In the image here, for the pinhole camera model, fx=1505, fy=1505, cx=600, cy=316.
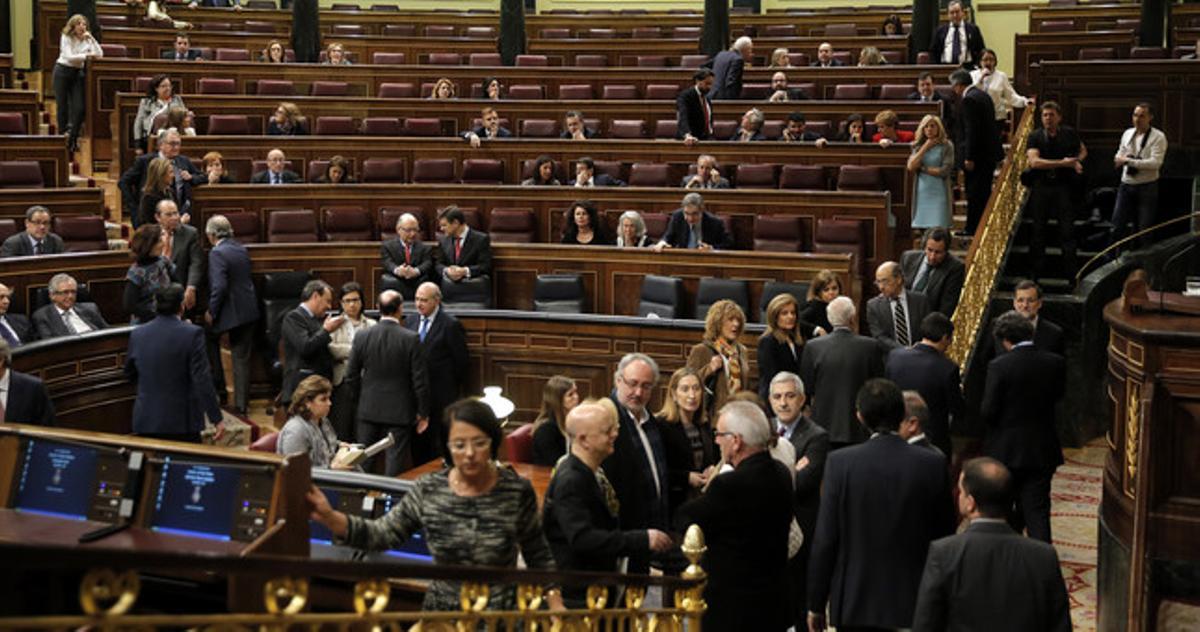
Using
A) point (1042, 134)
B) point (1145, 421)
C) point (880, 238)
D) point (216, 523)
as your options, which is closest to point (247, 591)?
point (216, 523)

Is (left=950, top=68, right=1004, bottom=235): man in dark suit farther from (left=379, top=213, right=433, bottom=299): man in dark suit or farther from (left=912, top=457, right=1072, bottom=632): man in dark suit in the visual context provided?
(left=912, top=457, right=1072, bottom=632): man in dark suit

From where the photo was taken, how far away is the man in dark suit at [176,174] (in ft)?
36.6

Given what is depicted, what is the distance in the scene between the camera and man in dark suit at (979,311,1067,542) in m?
6.73

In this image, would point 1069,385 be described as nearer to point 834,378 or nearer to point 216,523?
point 834,378

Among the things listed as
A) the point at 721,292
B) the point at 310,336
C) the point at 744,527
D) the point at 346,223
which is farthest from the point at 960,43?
the point at 744,527

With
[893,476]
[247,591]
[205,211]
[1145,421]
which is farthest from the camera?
[205,211]

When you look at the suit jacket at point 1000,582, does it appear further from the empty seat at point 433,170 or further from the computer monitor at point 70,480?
the empty seat at point 433,170

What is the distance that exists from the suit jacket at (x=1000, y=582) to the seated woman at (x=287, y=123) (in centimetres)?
984

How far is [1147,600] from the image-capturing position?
578 cm

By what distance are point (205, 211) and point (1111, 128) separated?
747 centimetres

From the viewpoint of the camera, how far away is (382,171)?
12570mm

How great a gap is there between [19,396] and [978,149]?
7747 mm

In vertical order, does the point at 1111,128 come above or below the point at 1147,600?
above

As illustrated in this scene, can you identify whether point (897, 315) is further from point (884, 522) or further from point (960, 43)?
point (960, 43)
